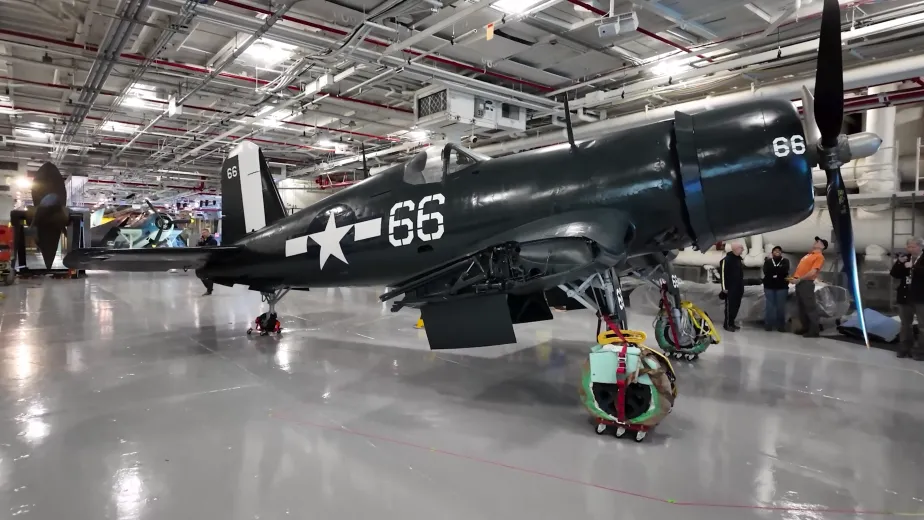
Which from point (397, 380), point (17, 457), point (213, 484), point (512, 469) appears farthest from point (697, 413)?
point (17, 457)

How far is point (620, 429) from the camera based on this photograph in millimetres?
3457

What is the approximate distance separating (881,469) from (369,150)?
14042 millimetres

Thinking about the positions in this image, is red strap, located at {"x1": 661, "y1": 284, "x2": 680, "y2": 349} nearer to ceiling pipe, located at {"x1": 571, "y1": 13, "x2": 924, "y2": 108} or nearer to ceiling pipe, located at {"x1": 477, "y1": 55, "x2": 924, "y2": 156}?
ceiling pipe, located at {"x1": 477, "y1": 55, "x2": 924, "y2": 156}

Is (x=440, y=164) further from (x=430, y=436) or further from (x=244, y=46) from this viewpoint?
(x=244, y=46)

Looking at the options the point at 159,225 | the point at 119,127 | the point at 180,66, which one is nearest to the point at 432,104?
the point at 180,66

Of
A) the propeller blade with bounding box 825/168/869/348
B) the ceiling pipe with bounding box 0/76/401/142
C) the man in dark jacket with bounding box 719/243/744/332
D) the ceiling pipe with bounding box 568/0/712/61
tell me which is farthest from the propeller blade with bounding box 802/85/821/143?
the ceiling pipe with bounding box 0/76/401/142

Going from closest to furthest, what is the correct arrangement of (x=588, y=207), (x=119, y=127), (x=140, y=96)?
(x=588, y=207) → (x=140, y=96) → (x=119, y=127)

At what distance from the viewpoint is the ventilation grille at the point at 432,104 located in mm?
8461

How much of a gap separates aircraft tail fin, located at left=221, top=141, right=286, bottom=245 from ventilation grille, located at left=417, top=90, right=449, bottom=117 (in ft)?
9.83

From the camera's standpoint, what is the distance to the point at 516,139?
11.9 m

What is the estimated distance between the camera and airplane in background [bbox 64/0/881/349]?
11.7 feet

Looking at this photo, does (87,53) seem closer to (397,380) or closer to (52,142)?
(397,380)

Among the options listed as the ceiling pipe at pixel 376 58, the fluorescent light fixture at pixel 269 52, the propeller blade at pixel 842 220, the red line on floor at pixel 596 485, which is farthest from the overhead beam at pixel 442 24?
the red line on floor at pixel 596 485

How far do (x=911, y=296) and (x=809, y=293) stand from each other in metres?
1.64
